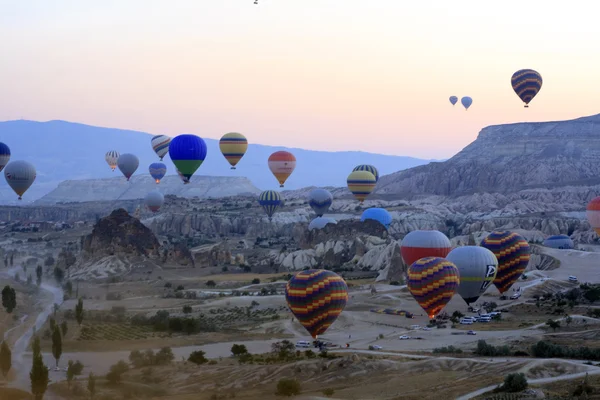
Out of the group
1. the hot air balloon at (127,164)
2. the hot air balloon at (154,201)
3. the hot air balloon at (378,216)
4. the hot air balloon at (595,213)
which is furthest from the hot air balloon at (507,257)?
the hot air balloon at (127,164)

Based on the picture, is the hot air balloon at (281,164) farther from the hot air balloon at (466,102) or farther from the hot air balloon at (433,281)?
the hot air balloon at (433,281)

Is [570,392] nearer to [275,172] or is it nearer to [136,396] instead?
[136,396]

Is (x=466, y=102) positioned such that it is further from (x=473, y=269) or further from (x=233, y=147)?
(x=473, y=269)

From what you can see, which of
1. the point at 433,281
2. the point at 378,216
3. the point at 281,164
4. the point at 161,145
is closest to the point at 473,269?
the point at 433,281

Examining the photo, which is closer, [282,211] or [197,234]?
[197,234]

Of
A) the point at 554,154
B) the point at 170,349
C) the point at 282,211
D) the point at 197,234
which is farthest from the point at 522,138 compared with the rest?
the point at 170,349
